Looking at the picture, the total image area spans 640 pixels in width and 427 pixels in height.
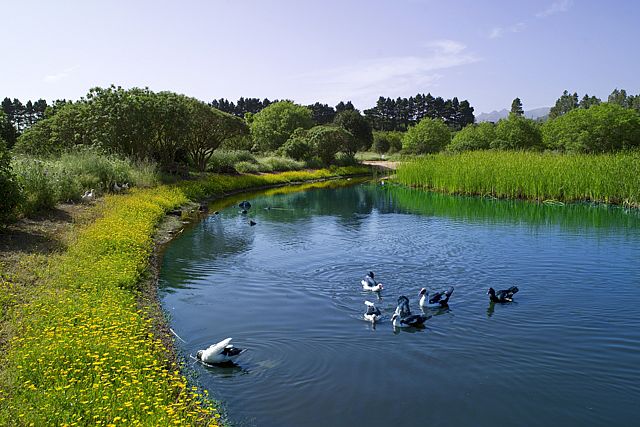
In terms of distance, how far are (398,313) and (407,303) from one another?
50cm

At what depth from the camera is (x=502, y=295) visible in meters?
11.0

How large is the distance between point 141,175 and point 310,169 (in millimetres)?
25450

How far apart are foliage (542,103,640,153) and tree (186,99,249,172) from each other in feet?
85.4

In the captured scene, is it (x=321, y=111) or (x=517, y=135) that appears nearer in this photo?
(x=517, y=135)

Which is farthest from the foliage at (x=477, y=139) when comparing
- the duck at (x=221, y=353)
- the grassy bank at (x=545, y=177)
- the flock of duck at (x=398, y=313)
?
the duck at (x=221, y=353)

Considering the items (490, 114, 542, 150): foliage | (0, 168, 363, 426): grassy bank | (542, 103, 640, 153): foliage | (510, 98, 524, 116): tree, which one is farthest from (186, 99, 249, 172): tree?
(510, 98, 524, 116): tree

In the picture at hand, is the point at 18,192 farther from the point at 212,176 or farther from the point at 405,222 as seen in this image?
the point at 212,176

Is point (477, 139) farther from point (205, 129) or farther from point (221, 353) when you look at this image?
point (221, 353)

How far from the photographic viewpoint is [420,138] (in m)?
62.2

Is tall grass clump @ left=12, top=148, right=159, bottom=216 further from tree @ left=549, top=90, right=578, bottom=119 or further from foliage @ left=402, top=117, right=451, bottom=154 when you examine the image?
tree @ left=549, top=90, right=578, bottom=119

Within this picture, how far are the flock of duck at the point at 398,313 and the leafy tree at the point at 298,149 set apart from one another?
4073 cm

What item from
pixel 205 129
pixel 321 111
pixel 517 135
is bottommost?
pixel 205 129

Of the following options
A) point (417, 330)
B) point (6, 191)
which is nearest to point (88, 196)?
point (6, 191)

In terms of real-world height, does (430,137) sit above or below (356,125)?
below
